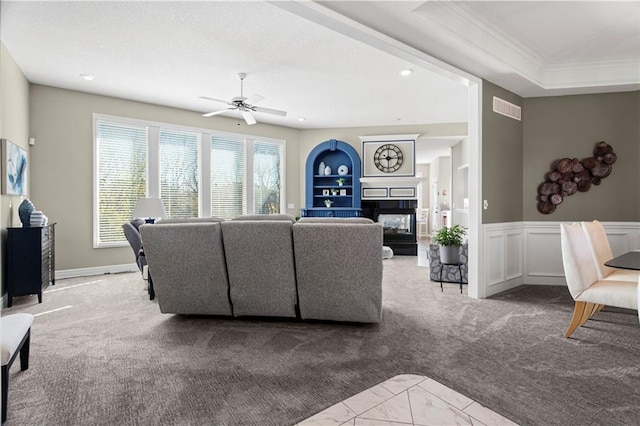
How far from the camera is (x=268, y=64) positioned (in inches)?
174

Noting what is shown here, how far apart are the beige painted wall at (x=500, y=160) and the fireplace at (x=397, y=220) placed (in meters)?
3.18

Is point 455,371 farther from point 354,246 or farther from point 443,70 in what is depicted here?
point 443,70

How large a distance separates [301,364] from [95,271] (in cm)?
471

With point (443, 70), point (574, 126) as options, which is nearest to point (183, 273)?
point (443, 70)

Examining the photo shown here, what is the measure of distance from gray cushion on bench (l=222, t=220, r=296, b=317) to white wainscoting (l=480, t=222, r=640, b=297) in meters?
2.58

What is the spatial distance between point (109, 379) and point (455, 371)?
211 cm

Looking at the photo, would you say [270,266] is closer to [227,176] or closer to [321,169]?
[227,176]

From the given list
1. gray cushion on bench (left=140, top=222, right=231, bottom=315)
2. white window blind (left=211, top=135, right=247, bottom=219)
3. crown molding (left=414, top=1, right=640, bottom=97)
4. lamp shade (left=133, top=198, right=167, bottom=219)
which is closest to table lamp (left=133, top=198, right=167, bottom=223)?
lamp shade (left=133, top=198, right=167, bottom=219)

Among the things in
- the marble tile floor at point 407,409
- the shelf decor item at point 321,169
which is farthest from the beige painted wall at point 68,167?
the marble tile floor at point 407,409

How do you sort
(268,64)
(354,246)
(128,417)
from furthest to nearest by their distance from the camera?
(268,64), (354,246), (128,417)

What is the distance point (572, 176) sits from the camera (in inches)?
180

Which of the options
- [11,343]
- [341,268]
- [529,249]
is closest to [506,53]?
[529,249]

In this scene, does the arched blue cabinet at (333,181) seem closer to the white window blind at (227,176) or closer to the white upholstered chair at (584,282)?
the white window blind at (227,176)

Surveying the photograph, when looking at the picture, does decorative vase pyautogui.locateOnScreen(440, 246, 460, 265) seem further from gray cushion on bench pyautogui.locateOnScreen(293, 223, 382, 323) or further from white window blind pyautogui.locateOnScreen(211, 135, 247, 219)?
white window blind pyautogui.locateOnScreen(211, 135, 247, 219)
